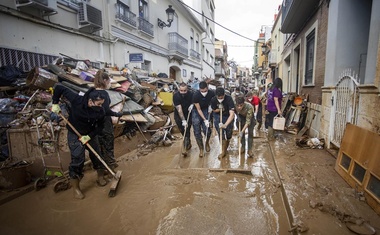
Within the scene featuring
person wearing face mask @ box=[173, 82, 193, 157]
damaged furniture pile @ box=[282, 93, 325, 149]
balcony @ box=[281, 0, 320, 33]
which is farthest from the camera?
balcony @ box=[281, 0, 320, 33]

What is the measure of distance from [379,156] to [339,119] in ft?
6.85

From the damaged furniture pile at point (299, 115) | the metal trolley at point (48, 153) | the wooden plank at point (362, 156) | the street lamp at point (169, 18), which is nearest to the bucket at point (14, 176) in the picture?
the metal trolley at point (48, 153)

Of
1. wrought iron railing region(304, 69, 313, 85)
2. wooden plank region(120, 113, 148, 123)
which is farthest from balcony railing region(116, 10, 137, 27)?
wrought iron railing region(304, 69, 313, 85)

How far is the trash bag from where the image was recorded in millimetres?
5397

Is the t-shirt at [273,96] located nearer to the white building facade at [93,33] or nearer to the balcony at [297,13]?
the balcony at [297,13]

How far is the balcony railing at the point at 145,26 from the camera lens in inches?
447

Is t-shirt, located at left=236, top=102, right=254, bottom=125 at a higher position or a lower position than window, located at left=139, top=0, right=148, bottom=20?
lower

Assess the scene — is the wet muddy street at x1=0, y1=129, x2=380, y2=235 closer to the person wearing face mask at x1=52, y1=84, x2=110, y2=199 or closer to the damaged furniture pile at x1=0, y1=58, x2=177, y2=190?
the person wearing face mask at x1=52, y1=84, x2=110, y2=199

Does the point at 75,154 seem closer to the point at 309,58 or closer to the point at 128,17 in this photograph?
the point at 309,58

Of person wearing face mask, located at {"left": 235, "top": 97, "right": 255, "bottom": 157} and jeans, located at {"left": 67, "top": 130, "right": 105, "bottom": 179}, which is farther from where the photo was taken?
person wearing face mask, located at {"left": 235, "top": 97, "right": 255, "bottom": 157}

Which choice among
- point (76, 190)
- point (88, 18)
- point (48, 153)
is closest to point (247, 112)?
point (76, 190)

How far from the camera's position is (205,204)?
2945mm

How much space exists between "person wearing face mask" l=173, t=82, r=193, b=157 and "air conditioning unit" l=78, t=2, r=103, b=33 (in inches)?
193

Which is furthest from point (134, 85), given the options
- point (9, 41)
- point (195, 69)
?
point (195, 69)
